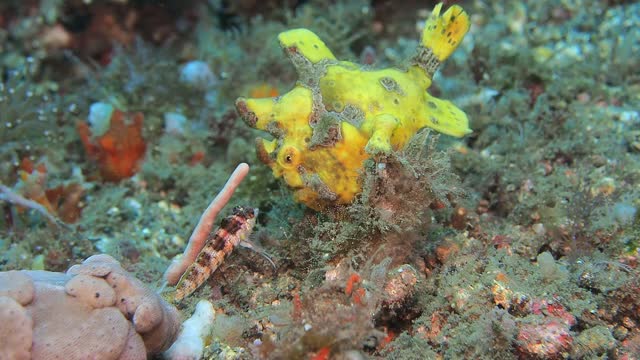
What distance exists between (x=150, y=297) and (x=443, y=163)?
2017 mm

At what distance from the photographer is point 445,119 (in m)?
3.72

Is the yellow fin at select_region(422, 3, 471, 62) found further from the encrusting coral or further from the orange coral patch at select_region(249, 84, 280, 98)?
the encrusting coral

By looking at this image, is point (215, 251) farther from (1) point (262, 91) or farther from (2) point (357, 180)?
(1) point (262, 91)

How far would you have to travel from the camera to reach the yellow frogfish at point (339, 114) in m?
3.14

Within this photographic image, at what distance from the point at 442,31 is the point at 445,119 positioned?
689 mm

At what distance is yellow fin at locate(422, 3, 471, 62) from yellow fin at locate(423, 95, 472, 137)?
1.21ft

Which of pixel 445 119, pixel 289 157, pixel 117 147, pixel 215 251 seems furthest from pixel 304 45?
pixel 117 147

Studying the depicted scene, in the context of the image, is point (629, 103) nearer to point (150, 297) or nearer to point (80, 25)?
point (150, 297)

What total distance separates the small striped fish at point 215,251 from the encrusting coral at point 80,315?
1.79ft

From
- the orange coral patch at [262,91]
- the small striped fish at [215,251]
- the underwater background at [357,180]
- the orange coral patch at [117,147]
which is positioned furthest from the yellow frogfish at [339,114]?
the orange coral patch at [117,147]

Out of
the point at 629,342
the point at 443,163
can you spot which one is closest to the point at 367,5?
the point at 443,163

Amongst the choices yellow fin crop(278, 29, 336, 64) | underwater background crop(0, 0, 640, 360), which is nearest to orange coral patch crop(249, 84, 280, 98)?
underwater background crop(0, 0, 640, 360)

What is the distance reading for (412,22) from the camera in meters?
7.59

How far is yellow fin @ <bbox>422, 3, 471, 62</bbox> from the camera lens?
371 cm
